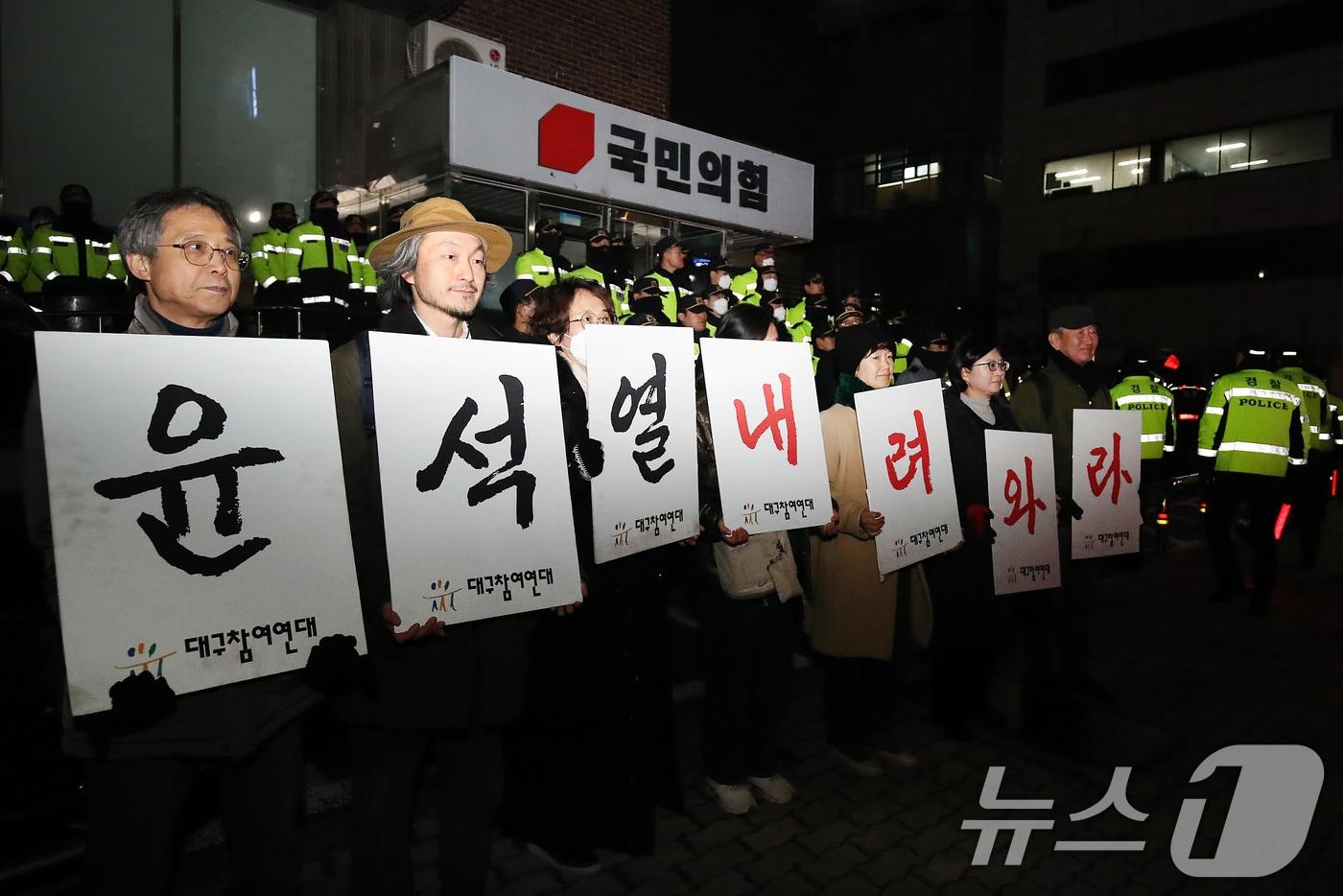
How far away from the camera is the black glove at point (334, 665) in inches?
70.9

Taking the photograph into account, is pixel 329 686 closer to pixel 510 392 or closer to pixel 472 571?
pixel 472 571

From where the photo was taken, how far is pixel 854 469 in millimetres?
3480

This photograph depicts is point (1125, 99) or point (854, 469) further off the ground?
point (1125, 99)

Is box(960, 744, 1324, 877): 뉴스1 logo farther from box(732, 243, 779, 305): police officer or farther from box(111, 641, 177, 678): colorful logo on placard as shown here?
box(732, 243, 779, 305): police officer

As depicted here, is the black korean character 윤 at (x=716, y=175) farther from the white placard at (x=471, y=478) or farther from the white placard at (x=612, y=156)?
the white placard at (x=471, y=478)

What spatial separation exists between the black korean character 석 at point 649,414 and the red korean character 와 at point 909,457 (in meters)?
1.12

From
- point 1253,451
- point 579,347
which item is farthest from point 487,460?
point 1253,451

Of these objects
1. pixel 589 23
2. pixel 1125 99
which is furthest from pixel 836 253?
pixel 589 23

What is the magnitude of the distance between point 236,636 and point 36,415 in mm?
591

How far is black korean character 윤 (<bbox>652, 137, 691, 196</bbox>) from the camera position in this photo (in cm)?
1002

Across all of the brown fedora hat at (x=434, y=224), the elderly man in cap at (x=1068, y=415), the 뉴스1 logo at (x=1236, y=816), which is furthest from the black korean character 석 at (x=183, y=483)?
the elderly man in cap at (x=1068, y=415)

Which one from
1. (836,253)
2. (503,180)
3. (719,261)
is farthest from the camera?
(836,253)

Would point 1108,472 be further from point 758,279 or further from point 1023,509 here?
point 758,279

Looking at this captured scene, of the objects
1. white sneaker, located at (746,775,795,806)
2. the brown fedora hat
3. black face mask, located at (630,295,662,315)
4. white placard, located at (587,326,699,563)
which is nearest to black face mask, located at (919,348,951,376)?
black face mask, located at (630,295,662,315)
